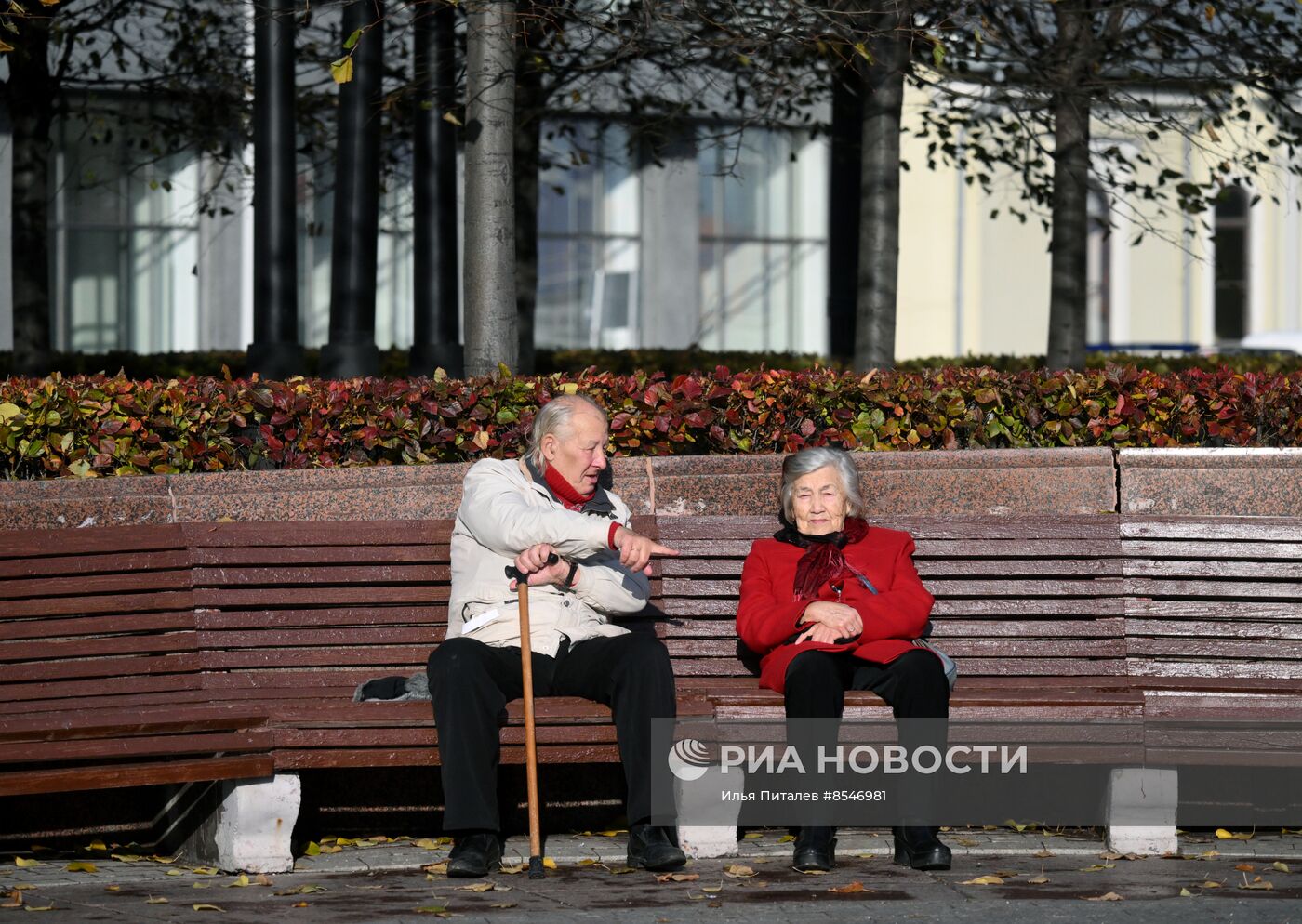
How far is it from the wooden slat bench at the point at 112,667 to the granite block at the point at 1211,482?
3442 mm

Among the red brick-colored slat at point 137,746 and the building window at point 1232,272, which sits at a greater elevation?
the building window at point 1232,272

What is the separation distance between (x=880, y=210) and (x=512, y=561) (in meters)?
4.14

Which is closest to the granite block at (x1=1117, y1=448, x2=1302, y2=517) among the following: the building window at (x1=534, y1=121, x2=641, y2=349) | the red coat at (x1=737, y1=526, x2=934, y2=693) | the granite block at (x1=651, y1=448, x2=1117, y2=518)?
the granite block at (x1=651, y1=448, x2=1117, y2=518)

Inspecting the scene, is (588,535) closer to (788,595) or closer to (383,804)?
(788,595)

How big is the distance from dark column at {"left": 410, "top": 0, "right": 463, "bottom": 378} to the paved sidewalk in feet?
17.4

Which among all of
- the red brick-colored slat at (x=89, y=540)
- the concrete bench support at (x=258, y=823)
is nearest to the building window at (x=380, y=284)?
the red brick-colored slat at (x=89, y=540)

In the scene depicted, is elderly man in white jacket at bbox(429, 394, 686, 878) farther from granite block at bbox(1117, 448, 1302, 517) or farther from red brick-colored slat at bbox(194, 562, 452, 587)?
granite block at bbox(1117, 448, 1302, 517)

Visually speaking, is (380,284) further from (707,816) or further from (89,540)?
(707,816)

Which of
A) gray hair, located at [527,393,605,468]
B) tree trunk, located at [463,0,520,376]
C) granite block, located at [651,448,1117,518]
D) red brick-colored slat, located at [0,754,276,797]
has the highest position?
tree trunk, located at [463,0,520,376]

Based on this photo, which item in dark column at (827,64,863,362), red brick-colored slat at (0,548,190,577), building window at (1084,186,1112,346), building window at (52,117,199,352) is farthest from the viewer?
building window at (1084,186,1112,346)

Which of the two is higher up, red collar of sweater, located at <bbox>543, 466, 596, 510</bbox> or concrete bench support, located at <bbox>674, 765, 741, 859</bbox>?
red collar of sweater, located at <bbox>543, 466, 596, 510</bbox>

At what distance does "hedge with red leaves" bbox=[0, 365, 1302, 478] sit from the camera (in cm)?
752

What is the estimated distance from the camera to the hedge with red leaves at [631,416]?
7523mm

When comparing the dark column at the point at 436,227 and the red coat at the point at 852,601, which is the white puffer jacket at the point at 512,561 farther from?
the dark column at the point at 436,227
